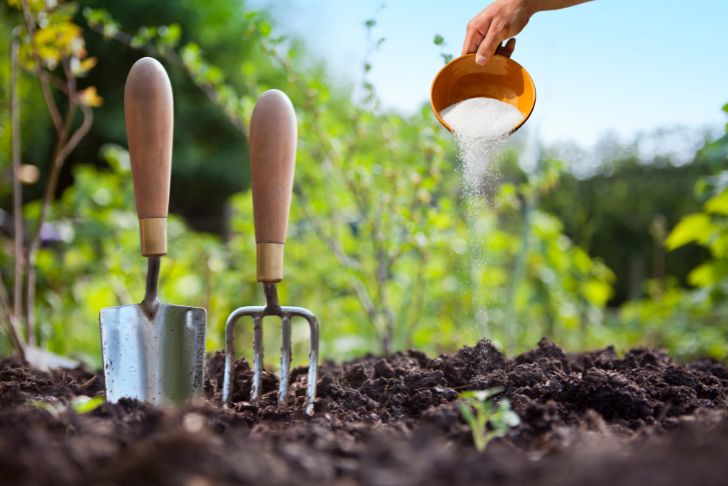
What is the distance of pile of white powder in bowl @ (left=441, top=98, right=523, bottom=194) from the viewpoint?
1.77m

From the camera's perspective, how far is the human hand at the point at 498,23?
1.64 m

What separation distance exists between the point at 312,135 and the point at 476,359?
152cm

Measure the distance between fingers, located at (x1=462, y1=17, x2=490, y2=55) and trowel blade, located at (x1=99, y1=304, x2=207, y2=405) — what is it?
37.3 inches

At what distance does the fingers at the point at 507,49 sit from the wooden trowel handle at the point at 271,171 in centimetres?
60

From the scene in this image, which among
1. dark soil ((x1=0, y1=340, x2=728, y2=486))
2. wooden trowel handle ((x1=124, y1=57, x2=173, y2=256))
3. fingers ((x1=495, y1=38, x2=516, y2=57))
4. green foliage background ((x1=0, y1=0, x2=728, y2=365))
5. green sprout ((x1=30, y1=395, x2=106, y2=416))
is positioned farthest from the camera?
green foliage background ((x1=0, y1=0, x2=728, y2=365))

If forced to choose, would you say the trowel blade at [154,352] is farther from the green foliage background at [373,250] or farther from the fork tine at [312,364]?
the green foliage background at [373,250]

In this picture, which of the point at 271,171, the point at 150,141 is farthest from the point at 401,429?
the point at 150,141

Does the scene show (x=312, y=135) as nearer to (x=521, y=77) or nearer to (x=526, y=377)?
(x=521, y=77)

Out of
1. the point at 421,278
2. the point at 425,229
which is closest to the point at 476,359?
the point at 425,229

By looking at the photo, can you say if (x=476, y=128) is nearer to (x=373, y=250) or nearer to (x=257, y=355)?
(x=257, y=355)

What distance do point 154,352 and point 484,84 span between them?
41.6 inches

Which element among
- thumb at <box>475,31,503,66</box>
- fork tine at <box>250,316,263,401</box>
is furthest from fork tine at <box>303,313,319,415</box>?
thumb at <box>475,31,503,66</box>

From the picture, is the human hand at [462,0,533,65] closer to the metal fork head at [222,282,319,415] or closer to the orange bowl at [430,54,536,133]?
the orange bowl at [430,54,536,133]

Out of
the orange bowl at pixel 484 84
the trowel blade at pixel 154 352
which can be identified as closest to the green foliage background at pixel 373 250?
the orange bowl at pixel 484 84
